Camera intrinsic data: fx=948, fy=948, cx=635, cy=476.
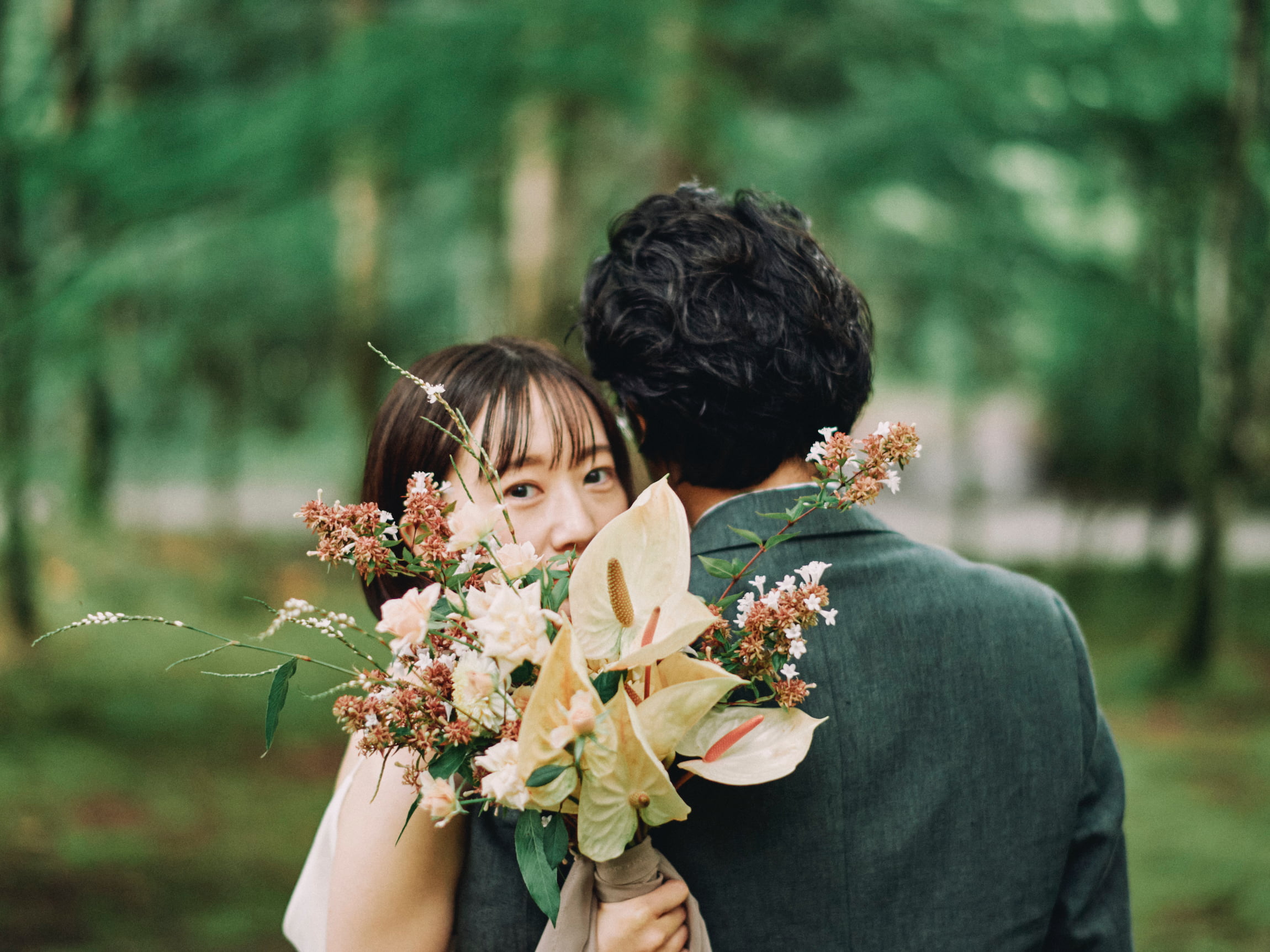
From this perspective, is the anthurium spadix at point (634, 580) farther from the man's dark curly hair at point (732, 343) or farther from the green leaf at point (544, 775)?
the man's dark curly hair at point (732, 343)

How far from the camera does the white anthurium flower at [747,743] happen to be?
2.87 feet

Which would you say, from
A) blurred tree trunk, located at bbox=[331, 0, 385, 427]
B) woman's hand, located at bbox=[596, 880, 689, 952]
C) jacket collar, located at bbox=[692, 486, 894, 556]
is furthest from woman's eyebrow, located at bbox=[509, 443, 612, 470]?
blurred tree trunk, located at bbox=[331, 0, 385, 427]

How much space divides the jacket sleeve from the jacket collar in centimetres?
36

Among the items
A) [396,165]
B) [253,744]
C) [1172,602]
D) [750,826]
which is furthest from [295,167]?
[1172,602]

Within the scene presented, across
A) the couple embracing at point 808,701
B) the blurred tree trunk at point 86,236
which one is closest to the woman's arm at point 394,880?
the couple embracing at point 808,701

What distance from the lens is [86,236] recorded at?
4180 mm

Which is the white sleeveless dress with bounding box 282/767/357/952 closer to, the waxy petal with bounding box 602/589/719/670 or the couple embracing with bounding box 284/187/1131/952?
the couple embracing with bounding box 284/187/1131/952

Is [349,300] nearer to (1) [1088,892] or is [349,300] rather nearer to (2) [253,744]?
(2) [253,744]

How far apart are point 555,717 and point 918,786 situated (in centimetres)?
58

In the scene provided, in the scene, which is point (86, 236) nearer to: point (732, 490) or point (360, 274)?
point (360, 274)

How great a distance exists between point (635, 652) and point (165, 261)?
457cm

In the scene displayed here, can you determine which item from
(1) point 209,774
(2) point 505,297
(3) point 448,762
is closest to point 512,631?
(3) point 448,762

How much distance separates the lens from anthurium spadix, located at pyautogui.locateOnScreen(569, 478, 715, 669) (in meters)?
0.85

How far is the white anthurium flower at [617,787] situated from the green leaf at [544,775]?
3 centimetres
